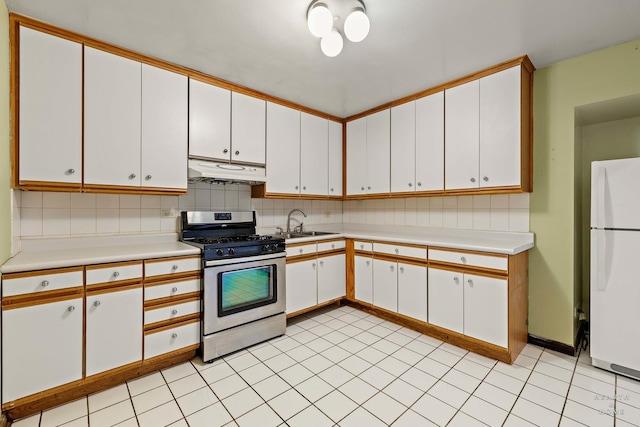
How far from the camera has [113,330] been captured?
1929 millimetres

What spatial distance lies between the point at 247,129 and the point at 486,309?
8.81 ft

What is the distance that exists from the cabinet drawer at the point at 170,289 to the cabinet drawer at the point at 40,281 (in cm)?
39

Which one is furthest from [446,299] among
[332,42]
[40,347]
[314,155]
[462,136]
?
[40,347]

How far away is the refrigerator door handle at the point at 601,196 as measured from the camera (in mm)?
2074

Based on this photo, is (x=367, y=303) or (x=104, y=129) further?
(x=367, y=303)

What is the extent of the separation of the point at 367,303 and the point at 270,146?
204 centimetres

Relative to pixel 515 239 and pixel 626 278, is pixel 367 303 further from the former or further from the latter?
pixel 626 278

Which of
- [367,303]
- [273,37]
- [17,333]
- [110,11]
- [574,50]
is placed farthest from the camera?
[367,303]

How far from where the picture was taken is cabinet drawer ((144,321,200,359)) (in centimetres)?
206

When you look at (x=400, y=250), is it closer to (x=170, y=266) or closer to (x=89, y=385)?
(x=170, y=266)

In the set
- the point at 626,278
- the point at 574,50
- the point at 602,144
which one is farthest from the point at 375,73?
→ the point at 626,278

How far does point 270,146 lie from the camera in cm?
310

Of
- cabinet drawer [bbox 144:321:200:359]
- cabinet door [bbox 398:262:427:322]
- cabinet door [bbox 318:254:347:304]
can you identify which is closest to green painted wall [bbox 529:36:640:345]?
cabinet door [bbox 398:262:427:322]

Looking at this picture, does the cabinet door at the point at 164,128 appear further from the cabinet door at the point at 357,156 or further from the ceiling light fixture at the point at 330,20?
the cabinet door at the point at 357,156
